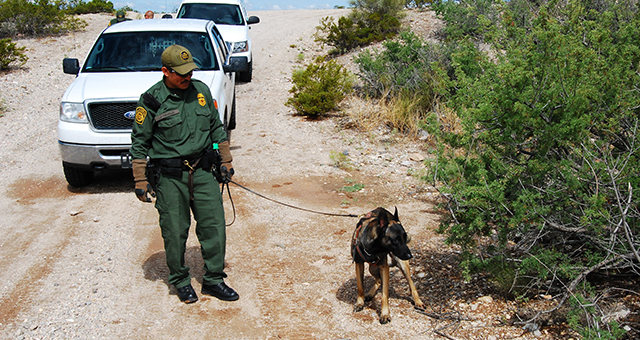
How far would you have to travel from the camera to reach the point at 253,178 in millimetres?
7137

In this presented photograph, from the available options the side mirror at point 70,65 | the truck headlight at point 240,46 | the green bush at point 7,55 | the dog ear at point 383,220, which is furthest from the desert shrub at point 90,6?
the dog ear at point 383,220

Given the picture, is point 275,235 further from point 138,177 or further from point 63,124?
point 63,124

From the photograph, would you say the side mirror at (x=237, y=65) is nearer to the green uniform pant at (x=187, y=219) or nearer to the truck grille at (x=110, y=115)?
the truck grille at (x=110, y=115)

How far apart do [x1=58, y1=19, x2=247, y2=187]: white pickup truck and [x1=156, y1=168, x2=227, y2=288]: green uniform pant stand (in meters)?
1.71

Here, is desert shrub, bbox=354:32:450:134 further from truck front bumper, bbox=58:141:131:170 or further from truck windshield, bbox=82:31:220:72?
truck front bumper, bbox=58:141:131:170

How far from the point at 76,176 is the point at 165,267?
263 cm

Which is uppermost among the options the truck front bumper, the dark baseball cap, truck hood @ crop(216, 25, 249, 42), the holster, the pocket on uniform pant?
the dark baseball cap

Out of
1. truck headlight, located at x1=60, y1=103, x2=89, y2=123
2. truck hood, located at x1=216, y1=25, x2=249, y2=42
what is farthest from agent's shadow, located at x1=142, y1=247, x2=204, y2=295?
truck hood, located at x1=216, y1=25, x2=249, y2=42

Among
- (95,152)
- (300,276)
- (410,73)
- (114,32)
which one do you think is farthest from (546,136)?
(410,73)

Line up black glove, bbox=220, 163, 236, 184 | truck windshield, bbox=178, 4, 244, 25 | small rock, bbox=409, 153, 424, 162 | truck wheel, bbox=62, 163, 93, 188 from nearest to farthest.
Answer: black glove, bbox=220, 163, 236, 184 < truck wheel, bbox=62, 163, 93, 188 < small rock, bbox=409, 153, 424, 162 < truck windshield, bbox=178, 4, 244, 25

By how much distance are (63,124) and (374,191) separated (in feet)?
13.2

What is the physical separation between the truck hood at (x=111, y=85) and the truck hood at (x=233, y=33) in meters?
5.38

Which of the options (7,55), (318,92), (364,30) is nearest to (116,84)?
(318,92)

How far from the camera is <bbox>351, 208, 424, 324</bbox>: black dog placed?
3541 millimetres
